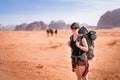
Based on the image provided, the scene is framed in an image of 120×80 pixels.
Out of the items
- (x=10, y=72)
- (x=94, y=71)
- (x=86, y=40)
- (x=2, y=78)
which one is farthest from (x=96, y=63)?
(x=86, y=40)

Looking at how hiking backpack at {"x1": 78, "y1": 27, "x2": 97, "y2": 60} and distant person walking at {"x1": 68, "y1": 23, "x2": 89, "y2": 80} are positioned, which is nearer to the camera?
distant person walking at {"x1": 68, "y1": 23, "x2": 89, "y2": 80}

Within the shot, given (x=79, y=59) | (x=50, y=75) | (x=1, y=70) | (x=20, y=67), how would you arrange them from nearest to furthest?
(x=79, y=59)
(x=50, y=75)
(x=1, y=70)
(x=20, y=67)

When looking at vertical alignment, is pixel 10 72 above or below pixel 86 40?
below

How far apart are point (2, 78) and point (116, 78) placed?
4359 millimetres

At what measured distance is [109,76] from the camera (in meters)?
10.3

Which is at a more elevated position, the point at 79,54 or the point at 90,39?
the point at 90,39

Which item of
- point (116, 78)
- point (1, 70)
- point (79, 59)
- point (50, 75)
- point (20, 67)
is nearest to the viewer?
point (79, 59)

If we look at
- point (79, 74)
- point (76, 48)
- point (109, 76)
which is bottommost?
point (109, 76)

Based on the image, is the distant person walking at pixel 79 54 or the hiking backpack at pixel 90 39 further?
the hiking backpack at pixel 90 39

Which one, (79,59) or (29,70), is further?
(29,70)

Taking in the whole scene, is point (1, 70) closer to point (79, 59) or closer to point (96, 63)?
point (96, 63)

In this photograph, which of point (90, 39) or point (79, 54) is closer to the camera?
point (79, 54)

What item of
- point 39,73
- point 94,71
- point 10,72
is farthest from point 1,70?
point 94,71

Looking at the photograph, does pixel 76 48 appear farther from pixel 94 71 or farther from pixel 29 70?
pixel 29 70
